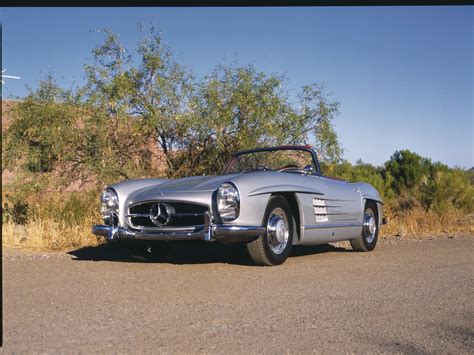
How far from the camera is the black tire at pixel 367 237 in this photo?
9.67 meters

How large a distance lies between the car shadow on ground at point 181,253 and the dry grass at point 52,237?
35 cm

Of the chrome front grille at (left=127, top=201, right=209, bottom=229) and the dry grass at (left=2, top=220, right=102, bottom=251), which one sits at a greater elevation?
the chrome front grille at (left=127, top=201, right=209, bottom=229)

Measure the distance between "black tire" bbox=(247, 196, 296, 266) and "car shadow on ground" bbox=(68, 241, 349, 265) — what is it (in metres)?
0.25

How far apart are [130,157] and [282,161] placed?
3.42 metres

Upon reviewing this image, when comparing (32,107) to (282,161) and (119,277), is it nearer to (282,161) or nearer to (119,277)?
(282,161)

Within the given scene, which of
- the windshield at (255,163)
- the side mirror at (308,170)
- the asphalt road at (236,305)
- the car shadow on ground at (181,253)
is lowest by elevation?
the asphalt road at (236,305)

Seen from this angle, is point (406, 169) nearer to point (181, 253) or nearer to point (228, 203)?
point (181, 253)

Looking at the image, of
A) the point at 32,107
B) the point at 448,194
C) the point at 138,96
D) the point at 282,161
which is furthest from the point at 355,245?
the point at 448,194

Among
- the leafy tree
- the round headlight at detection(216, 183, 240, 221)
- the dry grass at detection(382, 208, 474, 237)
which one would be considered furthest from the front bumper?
the leafy tree

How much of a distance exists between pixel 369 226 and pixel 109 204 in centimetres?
406

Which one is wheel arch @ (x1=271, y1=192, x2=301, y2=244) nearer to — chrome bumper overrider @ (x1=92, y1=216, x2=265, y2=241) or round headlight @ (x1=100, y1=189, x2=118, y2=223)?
chrome bumper overrider @ (x1=92, y1=216, x2=265, y2=241)

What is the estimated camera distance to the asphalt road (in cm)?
402

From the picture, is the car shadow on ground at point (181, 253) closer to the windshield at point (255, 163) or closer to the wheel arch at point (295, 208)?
the wheel arch at point (295, 208)

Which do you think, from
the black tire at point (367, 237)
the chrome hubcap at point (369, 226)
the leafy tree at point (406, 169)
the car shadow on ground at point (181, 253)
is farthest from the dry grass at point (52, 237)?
the leafy tree at point (406, 169)
